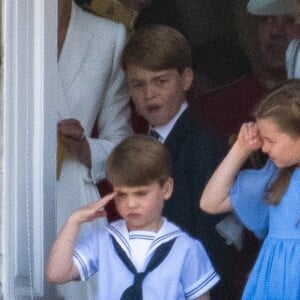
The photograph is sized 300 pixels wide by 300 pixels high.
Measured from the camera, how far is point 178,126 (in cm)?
424

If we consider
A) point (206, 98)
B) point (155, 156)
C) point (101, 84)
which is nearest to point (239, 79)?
point (206, 98)

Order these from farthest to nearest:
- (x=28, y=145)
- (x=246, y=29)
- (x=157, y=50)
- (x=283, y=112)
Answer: (x=246, y=29) < (x=157, y=50) < (x=28, y=145) < (x=283, y=112)

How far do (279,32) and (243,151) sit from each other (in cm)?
75

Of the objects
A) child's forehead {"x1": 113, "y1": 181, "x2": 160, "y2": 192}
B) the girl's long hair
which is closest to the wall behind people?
the girl's long hair

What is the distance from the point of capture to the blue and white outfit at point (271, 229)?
12.3 ft

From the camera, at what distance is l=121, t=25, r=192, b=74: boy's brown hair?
4.24 metres

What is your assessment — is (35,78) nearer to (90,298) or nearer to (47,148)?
(47,148)

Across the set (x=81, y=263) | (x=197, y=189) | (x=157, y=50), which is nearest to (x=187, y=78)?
(x=157, y=50)

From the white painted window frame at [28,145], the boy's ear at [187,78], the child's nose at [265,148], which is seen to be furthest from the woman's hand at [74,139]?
the child's nose at [265,148]

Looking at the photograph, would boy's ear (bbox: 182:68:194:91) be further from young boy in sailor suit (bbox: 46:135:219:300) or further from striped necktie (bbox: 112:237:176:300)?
striped necktie (bbox: 112:237:176:300)

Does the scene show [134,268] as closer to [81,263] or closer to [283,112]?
[81,263]

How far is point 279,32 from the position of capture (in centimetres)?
445

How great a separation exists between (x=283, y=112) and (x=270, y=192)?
273 millimetres

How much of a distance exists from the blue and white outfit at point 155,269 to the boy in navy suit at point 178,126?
27cm
